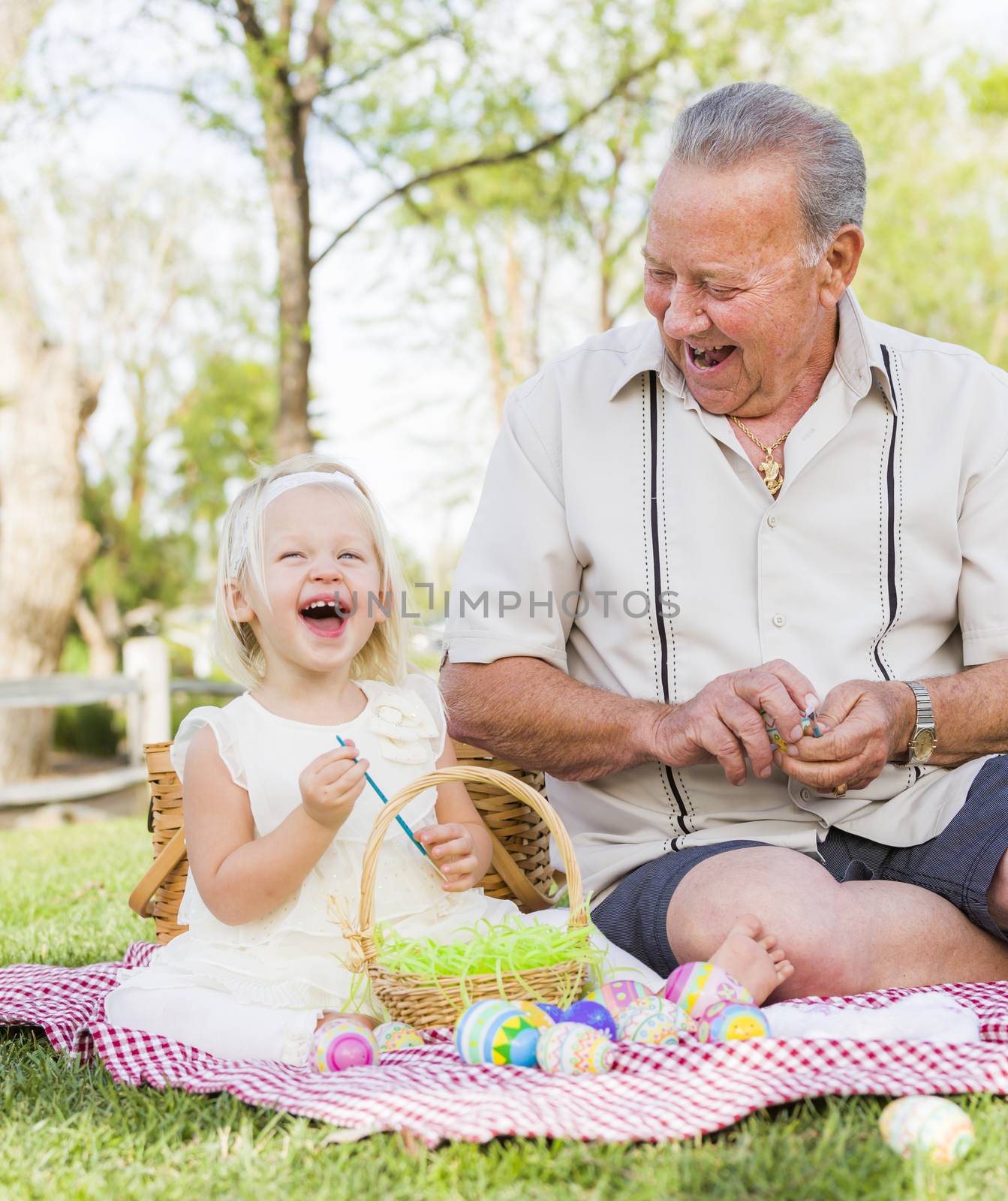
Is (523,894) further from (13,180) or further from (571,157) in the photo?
(571,157)

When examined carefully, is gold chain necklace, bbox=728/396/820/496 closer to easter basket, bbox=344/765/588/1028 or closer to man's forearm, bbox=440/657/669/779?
man's forearm, bbox=440/657/669/779

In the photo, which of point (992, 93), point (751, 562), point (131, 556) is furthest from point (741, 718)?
point (131, 556)

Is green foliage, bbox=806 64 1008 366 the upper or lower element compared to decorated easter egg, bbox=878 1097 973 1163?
upper

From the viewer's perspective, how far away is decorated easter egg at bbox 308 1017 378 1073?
2.01 m

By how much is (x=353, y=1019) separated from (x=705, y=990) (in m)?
0.63

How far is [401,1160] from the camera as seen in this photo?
5.30 feet

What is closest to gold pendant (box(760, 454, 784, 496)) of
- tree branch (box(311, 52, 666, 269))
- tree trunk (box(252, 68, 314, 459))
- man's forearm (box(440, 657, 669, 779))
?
man's forearm (box(440, 657, 669, 779))

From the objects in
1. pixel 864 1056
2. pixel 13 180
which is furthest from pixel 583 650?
pixel 13 180

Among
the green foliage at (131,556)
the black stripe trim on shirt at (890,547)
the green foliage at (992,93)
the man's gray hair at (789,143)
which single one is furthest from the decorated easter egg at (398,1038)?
the green foliage at (992,93)

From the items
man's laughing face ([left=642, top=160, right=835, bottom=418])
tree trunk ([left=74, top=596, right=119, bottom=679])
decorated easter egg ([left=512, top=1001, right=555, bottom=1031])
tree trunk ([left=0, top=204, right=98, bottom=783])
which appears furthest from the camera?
tree trunk ([left=74, top=596, right=119, bottom=679])

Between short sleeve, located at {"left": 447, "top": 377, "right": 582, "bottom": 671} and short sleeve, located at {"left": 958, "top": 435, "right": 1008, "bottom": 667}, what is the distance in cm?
84

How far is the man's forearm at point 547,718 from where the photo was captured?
2.50 m

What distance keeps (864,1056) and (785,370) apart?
1435mm

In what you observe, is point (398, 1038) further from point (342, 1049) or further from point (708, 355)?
point (708, 355)
